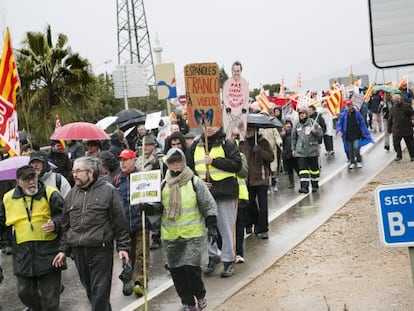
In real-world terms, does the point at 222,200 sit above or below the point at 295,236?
above

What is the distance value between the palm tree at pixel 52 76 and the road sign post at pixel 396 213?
17.6m

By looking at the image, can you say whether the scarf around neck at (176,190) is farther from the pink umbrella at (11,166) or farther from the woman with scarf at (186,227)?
the pink umbrella at (11,166)

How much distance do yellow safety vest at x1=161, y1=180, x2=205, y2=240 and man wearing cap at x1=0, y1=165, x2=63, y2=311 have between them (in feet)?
Answer: 3.64

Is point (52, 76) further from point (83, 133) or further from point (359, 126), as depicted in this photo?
point (83, 133)

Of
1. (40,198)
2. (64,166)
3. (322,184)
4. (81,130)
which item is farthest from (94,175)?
(322,184)

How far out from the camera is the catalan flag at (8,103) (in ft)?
32.3

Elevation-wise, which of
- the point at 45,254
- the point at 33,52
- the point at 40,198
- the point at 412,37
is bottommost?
the point at 45,254

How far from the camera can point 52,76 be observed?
21.5m

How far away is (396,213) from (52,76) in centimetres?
1890

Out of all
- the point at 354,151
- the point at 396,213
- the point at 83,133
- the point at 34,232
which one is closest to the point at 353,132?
the point at 354,151

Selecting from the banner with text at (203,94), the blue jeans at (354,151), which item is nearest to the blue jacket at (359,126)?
the blue jeans at (354,151)

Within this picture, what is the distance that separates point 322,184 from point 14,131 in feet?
26.0

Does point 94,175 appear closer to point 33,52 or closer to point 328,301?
point 328,301

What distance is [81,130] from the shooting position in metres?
11.3
